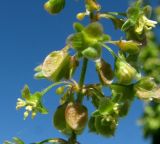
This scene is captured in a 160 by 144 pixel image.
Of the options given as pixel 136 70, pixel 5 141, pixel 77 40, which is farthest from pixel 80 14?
pixel 5 141

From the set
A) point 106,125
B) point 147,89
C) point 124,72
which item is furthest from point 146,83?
point 106,125

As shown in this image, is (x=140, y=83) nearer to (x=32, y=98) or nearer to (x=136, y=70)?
(x=136, y=70)

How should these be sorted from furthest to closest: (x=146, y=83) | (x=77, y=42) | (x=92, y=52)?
(x=146, y=83)
(x=77, y=42)
(x=92, y=52)

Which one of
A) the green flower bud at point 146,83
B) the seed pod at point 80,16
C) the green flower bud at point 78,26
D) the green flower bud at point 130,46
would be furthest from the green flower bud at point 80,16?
the green flower bud at point 146,83

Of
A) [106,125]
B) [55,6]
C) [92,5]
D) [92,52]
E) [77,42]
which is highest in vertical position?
[55,6]

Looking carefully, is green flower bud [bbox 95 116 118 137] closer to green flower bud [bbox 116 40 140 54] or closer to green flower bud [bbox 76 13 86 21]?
green flower bud [bbox 116 40 140 54]

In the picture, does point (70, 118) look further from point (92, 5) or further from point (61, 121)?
point (92, 5)

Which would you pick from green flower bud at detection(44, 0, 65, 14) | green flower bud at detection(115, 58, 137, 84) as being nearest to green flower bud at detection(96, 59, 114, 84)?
green flower bud at detection(115, 58, 137, 84)
